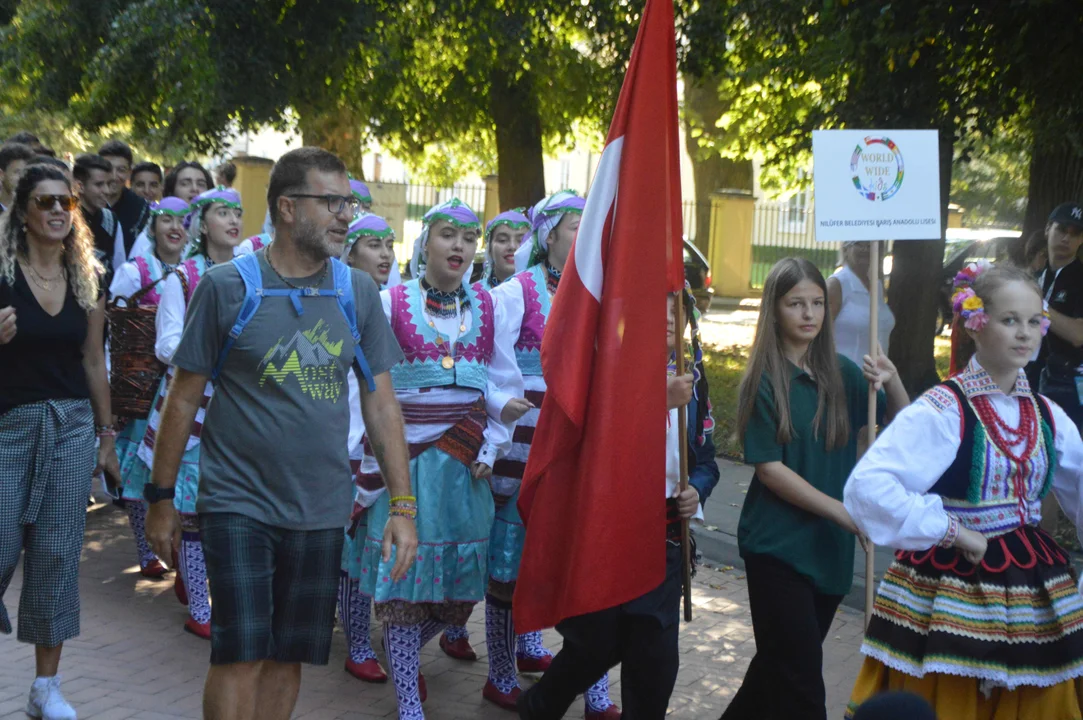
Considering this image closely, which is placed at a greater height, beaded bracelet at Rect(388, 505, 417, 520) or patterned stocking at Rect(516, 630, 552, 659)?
beaded bracelet at Rect(388, 505, 417, 520)

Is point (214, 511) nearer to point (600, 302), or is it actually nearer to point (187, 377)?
point (187, 377)

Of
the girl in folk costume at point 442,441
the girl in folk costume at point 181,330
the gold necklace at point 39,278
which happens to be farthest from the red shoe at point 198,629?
the gold necklace at point 39,278

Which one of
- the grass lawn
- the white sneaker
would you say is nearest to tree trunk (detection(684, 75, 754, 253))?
the grass lawn

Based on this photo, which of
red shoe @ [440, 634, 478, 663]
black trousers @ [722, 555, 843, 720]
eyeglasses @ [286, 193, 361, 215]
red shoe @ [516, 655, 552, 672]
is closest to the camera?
eyeglasses @ [286, 193, 361, 215]

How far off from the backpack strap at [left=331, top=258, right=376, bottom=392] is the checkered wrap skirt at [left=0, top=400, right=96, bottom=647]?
5.32 ft

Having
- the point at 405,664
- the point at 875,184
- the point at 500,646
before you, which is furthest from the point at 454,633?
the point at 875,184

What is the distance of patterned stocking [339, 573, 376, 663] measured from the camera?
5.92 m

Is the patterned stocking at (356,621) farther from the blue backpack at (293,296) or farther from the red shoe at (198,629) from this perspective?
the blue backpack at (293,296)

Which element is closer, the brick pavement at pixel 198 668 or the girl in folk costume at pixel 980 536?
the girl in folk costume at pixel 980 536

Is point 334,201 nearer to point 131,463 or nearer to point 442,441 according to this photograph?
point 442,441

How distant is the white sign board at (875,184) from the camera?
16.5ft

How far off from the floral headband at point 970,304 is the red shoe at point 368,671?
121 inches

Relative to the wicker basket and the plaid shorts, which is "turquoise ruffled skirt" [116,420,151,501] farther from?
the plaid shorts

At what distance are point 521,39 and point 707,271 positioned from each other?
922cm
